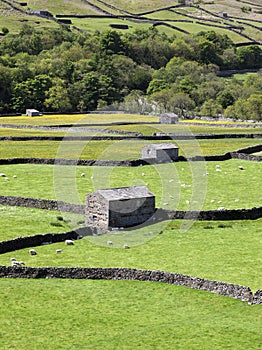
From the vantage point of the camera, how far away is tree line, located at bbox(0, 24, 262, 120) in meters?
143

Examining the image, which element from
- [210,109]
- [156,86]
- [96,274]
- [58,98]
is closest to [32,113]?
[58,98]

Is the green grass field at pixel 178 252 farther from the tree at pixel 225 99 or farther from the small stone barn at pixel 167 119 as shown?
the tree at pixel 225 99

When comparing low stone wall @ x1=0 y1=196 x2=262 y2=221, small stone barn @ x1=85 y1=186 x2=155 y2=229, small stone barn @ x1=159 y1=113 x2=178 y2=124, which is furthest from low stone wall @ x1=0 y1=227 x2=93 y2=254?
small stone barn @ x1=159 y1=113 x2=178 y2=124

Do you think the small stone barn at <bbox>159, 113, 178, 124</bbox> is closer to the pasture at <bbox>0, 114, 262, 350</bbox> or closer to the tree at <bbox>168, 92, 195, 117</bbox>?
the tree at <bbox>168, 92, 195, 117</bbox>

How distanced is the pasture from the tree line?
249 ft

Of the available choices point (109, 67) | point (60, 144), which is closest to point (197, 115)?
point (109, 67)

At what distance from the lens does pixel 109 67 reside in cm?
16500

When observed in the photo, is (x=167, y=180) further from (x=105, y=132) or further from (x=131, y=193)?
(x=105, y=132)

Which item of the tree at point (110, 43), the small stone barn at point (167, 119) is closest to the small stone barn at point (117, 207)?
the small stone barn at point (167, 119)

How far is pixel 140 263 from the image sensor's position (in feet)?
121

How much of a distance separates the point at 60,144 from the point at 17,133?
591 inches

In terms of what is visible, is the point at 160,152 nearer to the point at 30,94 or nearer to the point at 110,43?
the point at 30,94

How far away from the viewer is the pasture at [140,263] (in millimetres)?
26672

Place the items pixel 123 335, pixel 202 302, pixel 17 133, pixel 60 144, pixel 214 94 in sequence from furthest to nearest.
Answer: pixel 214 94 < pixel 17 133 < pixel 60 144 < pixel 202 302 < pixel 123 335
